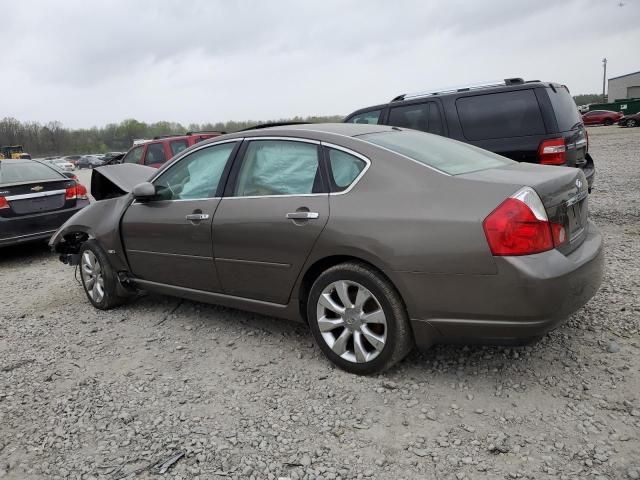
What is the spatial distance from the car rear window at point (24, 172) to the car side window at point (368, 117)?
4.47 meters

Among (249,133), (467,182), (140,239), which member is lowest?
(140,239)

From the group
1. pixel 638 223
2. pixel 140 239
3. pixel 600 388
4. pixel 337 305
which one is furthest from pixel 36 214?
pixel 638 223

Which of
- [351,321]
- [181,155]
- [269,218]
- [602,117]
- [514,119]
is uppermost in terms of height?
[602,117]

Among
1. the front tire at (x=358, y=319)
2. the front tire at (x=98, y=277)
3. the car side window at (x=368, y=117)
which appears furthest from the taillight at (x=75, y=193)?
the front tire at (x=358, y=319)

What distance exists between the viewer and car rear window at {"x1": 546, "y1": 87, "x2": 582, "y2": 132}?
19.5ft

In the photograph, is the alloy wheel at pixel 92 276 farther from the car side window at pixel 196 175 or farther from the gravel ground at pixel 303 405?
the car side window at pixel 196 175

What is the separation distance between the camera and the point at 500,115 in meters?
6.26

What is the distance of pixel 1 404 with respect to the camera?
128 inches

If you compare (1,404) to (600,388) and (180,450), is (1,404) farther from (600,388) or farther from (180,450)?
(600,388)

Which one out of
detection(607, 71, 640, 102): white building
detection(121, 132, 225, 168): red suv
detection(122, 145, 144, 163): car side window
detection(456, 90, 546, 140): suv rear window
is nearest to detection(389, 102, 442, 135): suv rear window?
detection(456, 90, 546, 140): suv rear window

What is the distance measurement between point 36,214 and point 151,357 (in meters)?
4.51

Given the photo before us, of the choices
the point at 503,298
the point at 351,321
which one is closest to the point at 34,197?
the point at 351,321

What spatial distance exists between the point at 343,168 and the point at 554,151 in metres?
3.62

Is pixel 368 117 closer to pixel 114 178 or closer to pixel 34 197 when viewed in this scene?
pixel 114 178
